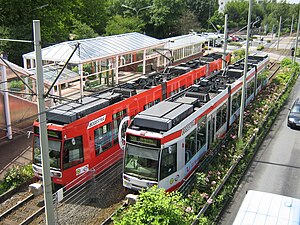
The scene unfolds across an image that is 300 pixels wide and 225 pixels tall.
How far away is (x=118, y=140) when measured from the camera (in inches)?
666

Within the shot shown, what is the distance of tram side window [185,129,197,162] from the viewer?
48.0ft

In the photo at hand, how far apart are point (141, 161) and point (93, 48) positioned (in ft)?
60.1

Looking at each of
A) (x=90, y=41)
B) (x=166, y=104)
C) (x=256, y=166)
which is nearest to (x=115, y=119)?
(x=166, y=104)

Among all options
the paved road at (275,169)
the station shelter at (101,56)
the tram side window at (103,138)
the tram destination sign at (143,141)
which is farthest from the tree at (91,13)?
the tram destination sign at (143,141)

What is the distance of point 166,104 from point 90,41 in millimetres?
16627

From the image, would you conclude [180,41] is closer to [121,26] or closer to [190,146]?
[121,26]

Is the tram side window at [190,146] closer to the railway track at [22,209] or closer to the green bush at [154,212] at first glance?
the green bush at [154,212]

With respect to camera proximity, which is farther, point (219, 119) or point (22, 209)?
point (219, 119)

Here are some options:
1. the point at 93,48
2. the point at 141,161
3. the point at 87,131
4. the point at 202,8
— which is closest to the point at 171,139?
the point at 141,161

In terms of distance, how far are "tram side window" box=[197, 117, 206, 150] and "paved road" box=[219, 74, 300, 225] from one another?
7.58 feet

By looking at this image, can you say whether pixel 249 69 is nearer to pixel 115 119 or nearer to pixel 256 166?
pixel 256 166

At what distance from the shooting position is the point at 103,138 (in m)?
15.9

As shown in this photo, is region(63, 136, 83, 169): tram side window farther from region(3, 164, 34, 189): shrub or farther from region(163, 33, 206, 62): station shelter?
region(163, 33, 206, 62): station shelter

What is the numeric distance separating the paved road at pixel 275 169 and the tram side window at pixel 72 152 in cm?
564
